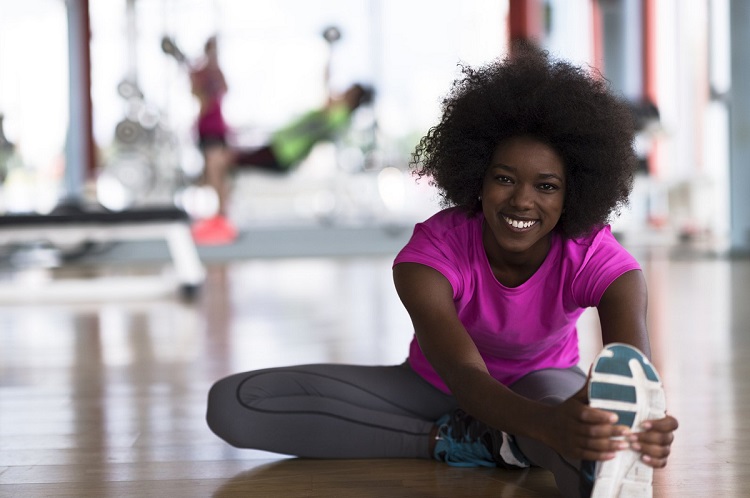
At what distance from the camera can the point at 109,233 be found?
4.42 metres

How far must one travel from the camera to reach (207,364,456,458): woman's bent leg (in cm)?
168

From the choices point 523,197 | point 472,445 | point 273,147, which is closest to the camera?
point 523,197

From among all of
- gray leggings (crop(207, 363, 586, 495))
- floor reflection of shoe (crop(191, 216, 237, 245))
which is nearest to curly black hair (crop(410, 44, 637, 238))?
gray leggings (crop(207, 363, 586, 495))

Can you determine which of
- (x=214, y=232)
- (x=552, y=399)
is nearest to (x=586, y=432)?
(x=552, y=399)

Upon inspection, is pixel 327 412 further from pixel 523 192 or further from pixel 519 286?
pixel 523 192

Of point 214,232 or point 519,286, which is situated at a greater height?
point 519,286

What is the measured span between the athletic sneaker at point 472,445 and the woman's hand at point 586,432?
Answer: 0.43 metres

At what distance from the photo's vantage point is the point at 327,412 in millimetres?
1681

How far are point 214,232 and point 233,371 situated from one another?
15.6 ft

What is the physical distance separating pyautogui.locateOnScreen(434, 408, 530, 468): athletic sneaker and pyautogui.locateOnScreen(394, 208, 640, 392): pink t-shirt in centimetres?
15

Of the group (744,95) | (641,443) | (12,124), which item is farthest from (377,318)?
(12,124)

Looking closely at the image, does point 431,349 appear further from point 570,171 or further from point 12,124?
point 12,124

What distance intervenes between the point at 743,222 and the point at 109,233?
12.8 ft

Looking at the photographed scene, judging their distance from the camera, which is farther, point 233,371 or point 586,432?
point 233,371
